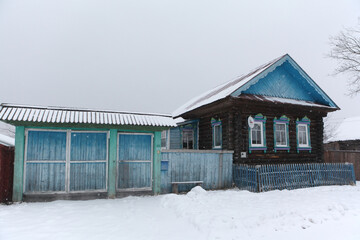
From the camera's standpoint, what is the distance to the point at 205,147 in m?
15.2

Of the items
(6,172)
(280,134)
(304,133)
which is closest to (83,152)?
(6,172)

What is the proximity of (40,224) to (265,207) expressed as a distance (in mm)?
6242

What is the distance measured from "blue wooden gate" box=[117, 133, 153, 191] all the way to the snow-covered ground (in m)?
0.73

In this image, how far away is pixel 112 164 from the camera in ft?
28.9

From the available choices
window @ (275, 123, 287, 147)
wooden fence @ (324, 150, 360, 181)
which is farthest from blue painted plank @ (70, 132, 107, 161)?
wooden fence @ (324, 150, 360, 181)

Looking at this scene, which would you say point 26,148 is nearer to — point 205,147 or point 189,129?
point 205,147

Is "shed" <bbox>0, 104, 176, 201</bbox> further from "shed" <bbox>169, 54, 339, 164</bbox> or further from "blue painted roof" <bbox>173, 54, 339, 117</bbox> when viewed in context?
Result: "blue painted roof" <bbox>173, 54, 339, 117</bbox>

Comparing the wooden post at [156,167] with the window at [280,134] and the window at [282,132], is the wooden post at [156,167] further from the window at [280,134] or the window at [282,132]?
the window at [280,134]

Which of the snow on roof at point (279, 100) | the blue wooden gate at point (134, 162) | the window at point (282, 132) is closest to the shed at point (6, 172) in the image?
the blue wooden gate at point (134, 162)

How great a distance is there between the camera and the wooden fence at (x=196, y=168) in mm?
9703

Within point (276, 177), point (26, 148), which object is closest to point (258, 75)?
point (276, 177)

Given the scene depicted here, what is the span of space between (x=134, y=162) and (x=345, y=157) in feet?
45.2

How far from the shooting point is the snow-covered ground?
529 centimetres

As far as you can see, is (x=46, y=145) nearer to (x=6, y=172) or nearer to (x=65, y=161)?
(x=65, y=161)
